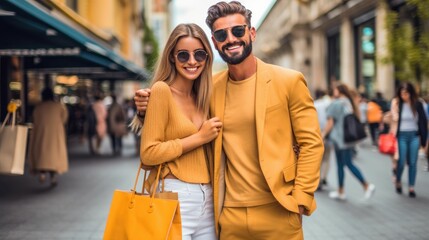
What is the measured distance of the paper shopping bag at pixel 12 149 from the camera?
568cm

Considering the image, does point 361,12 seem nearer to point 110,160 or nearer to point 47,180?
point 110,160

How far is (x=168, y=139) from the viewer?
2795 millimetres

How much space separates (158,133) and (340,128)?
6715 mm

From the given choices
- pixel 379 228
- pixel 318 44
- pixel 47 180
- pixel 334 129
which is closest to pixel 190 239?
pixel 379 228

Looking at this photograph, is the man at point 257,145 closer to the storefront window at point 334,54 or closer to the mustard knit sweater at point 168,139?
the mustard knit sweater at point 168,139

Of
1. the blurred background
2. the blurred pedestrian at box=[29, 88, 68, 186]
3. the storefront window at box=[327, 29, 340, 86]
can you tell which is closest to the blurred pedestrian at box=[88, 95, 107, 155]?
the blurred background

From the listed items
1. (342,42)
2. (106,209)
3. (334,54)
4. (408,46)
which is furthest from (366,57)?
(106,209)

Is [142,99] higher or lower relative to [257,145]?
higher

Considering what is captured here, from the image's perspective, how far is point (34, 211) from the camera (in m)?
7.82

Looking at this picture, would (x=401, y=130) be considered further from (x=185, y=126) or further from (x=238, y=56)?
(x=185, y=126)

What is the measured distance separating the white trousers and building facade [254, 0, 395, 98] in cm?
1259

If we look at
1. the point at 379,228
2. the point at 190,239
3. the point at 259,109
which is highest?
the point at 259,109

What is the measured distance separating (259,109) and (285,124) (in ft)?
0.61

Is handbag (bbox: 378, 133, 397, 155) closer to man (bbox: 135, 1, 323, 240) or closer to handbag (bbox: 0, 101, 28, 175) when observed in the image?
handbag (bbox: 0, 101, 28, 175)
